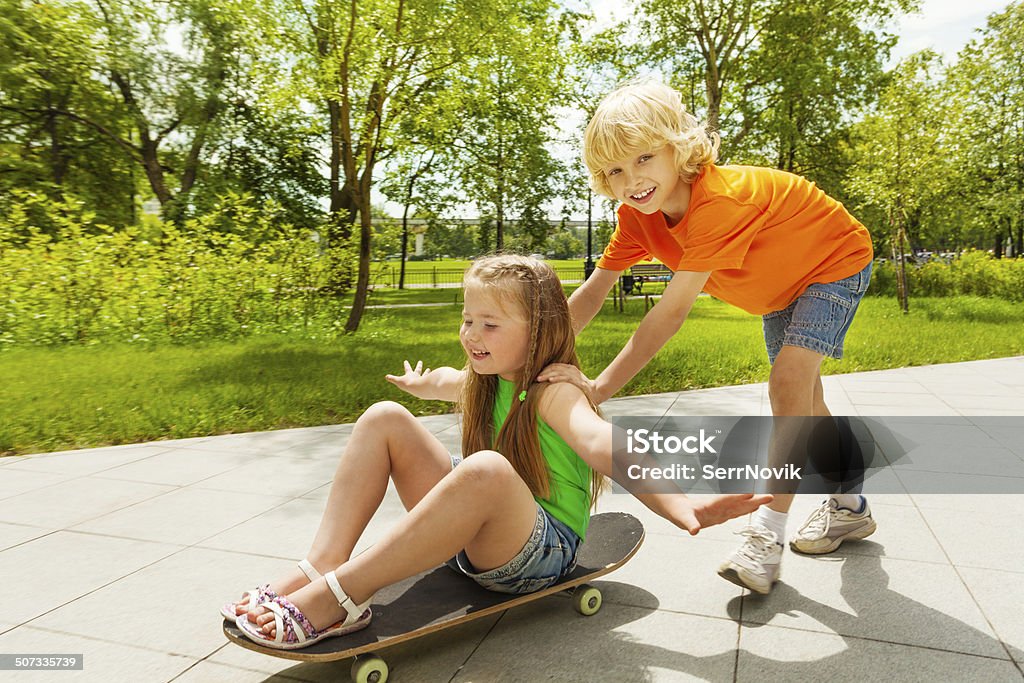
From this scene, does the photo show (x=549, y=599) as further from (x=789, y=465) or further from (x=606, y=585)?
(x=789, y=465)

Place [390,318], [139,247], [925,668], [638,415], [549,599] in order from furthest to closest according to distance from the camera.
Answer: [390,318] < [139,247] < [638,415] < [549,599] < [925,668]

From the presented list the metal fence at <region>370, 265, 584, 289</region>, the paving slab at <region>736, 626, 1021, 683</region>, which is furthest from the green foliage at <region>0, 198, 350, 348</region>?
the metal fence at <region>370, 265, 584, 289</region>

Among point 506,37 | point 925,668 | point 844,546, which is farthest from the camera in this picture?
point 506,37

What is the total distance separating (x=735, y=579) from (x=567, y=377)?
969 mm

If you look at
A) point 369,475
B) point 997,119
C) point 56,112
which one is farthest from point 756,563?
point 997,119

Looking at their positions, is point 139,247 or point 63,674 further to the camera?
point 139,247

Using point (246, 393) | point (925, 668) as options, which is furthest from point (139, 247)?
point (925, 668)

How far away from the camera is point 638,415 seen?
16.8 feet

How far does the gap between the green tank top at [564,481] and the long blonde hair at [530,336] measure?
3 cm

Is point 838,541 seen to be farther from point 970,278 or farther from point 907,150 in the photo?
point 970,278

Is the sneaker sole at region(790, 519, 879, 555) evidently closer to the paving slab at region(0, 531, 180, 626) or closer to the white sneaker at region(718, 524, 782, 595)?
the white sneaker at region(718, 524, 782, 595)

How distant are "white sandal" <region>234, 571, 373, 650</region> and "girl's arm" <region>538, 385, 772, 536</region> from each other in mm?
670

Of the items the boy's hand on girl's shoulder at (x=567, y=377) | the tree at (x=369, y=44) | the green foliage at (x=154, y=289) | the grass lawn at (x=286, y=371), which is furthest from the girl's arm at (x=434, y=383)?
the green foliage at (x=154, y=289)

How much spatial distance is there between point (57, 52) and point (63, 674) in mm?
18412
